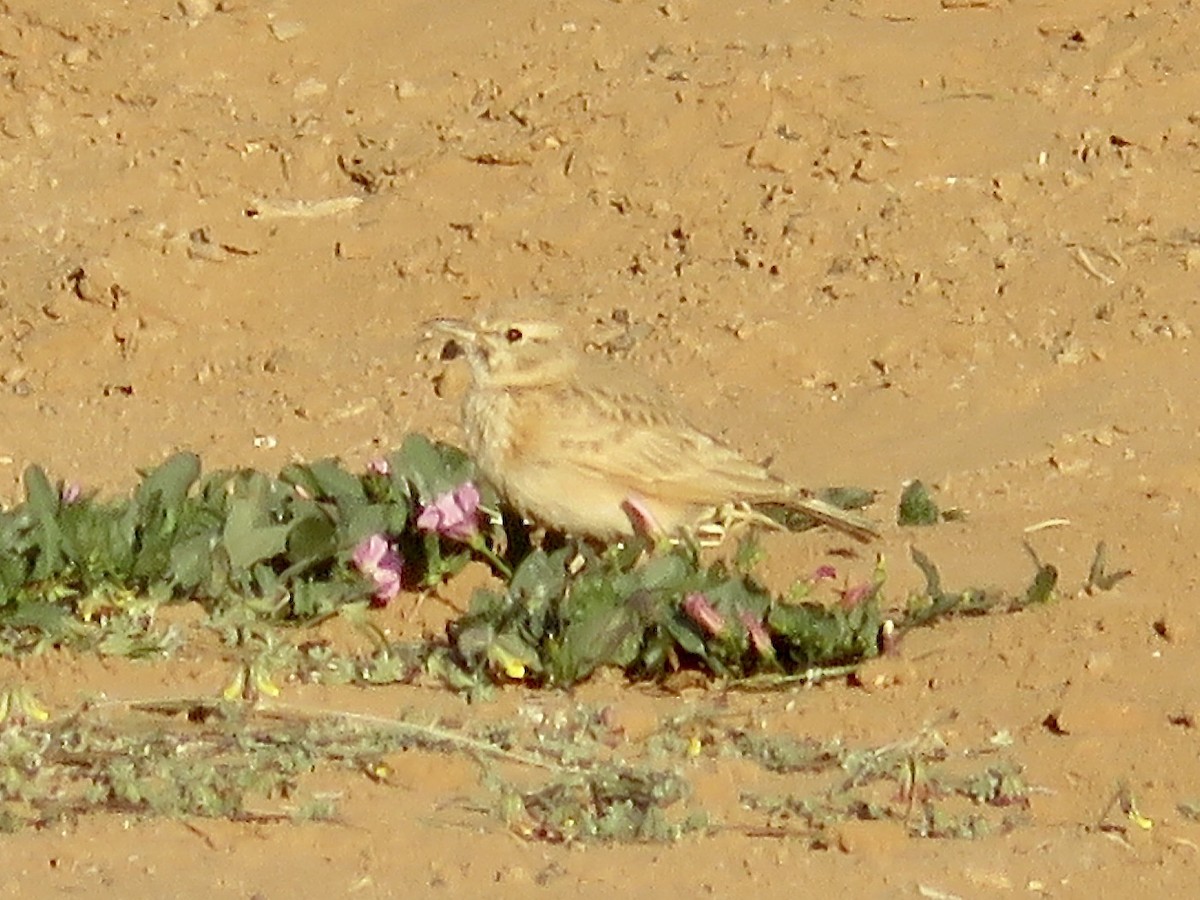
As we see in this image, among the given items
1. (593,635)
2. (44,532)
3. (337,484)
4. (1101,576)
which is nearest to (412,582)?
(337,484)

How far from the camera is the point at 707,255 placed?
10750mm

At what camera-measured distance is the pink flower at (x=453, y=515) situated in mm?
7215

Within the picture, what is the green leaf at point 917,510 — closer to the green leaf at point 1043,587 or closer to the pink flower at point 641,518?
the pink flower at point 641,518

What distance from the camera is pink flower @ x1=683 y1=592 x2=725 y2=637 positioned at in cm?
670

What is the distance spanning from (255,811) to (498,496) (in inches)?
73.5

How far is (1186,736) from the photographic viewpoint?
Answer: 6203 mm

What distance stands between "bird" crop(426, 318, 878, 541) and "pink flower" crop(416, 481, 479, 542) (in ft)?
0.59

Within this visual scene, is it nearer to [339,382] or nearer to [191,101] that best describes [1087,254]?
[339,382]

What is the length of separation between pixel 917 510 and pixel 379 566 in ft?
5.57

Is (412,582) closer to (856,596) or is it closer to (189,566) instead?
(189,566)

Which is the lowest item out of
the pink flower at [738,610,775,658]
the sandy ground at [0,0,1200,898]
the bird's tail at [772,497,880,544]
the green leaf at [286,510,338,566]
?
the sandy ground at [0,0,1200,898]

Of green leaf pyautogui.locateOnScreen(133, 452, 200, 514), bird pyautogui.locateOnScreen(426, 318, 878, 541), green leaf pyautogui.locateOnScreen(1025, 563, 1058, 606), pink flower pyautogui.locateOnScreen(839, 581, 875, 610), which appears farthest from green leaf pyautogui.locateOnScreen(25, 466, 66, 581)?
green leaf pyautogui.locateOnScreen(1025, 563, 1058, 606)

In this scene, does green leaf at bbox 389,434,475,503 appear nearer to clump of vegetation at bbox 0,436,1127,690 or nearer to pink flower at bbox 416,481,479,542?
clump of vegetation at bbox 0,436,1127,690

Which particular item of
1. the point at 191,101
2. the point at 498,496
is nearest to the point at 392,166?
the point at 191,101
